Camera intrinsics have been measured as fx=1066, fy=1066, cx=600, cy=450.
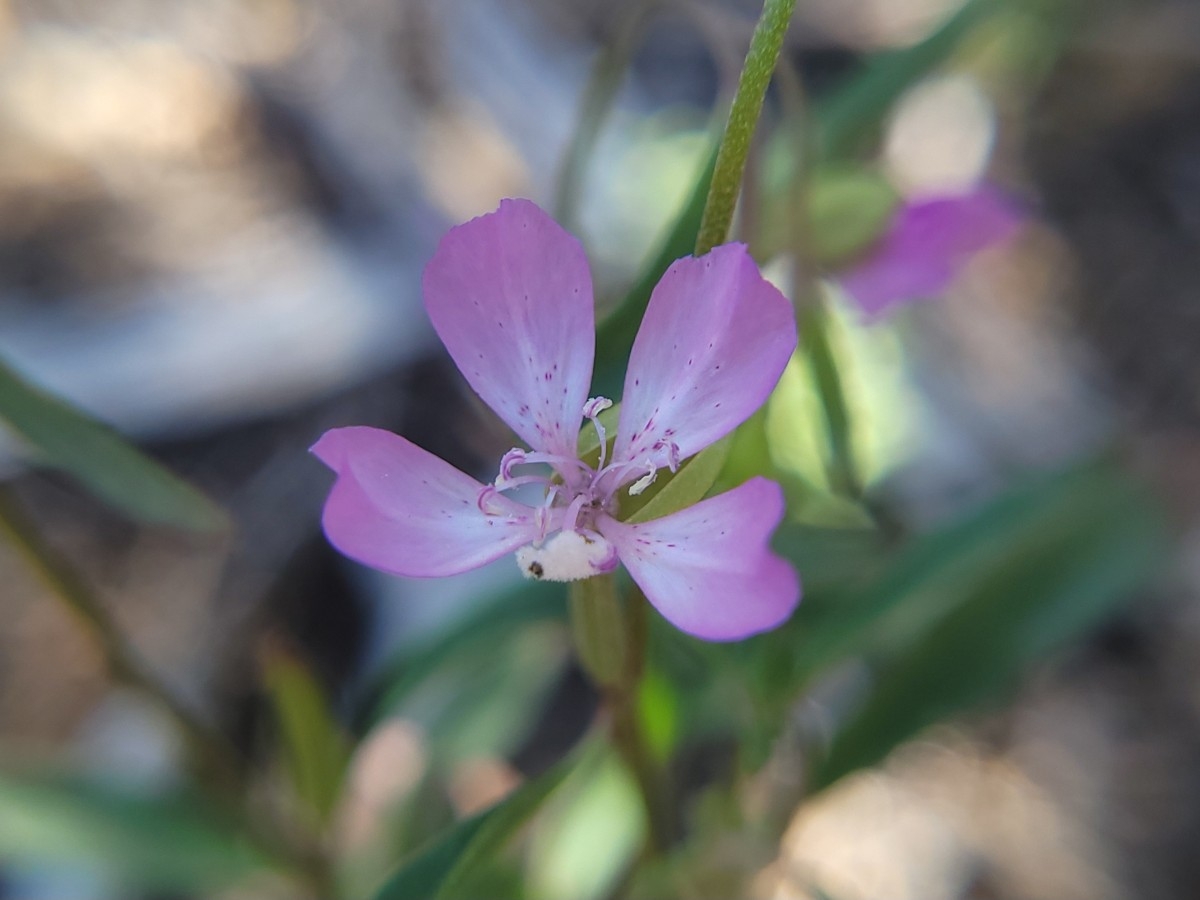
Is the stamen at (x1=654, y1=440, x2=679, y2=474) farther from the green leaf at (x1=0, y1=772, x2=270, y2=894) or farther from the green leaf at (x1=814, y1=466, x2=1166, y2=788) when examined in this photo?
the green leaf at (x1=0, y1=772, x2=270, y2=894)

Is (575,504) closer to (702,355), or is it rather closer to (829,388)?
(702,355)

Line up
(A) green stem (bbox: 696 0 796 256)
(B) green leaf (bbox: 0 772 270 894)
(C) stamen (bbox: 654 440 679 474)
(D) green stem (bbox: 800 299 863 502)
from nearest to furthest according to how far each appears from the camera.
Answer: (A) green stem (bbox: 696 0 796 256), (C) stamen (bbox: 654 440 679 474), (D) green stem (bbox: 800 299 863 502), (B) green leaf (bbox: 0 772 270 894)

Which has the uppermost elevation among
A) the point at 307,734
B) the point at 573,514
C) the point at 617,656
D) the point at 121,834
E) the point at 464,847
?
the point at 573,514

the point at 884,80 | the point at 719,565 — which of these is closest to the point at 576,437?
the point at 719,565

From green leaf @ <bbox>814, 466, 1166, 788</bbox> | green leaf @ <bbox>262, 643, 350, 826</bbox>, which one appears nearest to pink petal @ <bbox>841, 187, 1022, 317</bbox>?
green leaf @ <bbox>814, 466, 1166, 788</bbox>

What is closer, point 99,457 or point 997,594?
point 99,457

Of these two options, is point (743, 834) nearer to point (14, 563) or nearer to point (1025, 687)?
point (1025, 687)

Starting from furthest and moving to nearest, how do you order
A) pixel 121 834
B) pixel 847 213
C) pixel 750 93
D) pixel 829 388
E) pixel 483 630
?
pixel 121 834, pixel 483 630, pixel 847 213, pixel 829 388, pixel 750 93
